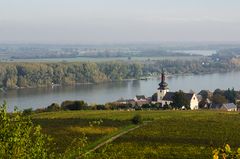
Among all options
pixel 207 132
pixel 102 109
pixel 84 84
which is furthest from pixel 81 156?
pixel 84 84

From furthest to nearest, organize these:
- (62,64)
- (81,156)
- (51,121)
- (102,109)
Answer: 1. (62,64)
2. (102,109)
3. (51,121)
4. (81,156)

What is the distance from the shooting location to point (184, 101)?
59469 millimetres

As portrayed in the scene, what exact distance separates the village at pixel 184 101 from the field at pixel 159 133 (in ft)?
44.8

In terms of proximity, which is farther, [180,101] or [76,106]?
[180,101]

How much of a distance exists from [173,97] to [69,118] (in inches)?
822

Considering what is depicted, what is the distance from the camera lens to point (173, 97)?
59.2 m

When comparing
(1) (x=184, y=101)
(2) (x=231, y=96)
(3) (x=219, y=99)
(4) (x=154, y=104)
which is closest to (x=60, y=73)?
(2) (x=231, y=96)

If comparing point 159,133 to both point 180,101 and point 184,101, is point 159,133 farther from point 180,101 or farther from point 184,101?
point 184,101

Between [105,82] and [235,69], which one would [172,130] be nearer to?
[105,82]

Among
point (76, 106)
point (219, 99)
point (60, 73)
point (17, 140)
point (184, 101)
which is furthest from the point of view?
point (60, 73)

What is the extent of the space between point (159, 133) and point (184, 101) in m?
28.1

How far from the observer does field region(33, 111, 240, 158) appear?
2503 cm

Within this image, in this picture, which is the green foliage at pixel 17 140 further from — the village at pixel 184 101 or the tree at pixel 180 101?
the tree at pixel 180 101

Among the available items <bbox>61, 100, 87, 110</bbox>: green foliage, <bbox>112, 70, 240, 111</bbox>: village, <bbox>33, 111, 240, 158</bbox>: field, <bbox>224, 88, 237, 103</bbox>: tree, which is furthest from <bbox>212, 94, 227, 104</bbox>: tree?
<bbox>33, 111, 240, 158</bbox>: field
